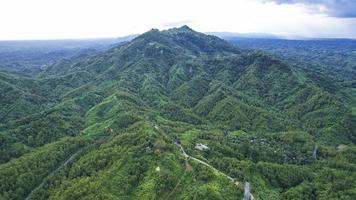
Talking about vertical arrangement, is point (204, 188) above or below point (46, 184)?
above

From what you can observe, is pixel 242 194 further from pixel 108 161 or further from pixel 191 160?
pixel 108 161

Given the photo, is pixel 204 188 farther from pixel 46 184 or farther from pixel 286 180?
pixel 46 184

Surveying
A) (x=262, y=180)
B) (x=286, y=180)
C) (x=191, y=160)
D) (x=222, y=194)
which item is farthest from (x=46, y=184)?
(x=286, y=180)

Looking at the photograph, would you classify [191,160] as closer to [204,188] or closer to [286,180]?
[204,188]

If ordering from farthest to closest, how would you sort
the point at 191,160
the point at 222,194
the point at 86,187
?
the point at 191,160 → the point at 86,187 → the point at 222,194

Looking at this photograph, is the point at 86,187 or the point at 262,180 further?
the point at 262,180

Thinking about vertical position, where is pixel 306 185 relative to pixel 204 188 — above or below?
below

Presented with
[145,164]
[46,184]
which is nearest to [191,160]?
[145,164]

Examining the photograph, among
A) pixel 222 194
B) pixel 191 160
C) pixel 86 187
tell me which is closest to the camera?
pixel 222 194
